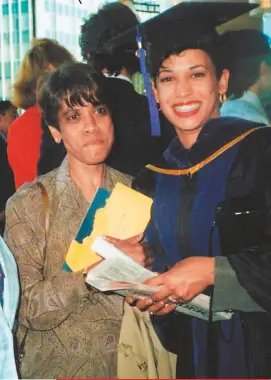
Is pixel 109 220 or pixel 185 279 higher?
pixel 109 220

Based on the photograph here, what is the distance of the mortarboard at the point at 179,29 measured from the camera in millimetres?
1456

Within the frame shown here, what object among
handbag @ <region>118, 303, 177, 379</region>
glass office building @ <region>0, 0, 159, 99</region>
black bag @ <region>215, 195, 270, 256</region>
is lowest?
handbag @ <region>118, 303, 177, 379</region>

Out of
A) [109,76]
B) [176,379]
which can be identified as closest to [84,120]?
[109,76]

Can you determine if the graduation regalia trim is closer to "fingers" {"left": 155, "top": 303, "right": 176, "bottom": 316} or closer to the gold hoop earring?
the gold hoop earring

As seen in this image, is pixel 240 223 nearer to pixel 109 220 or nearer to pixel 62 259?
pixel 109 220

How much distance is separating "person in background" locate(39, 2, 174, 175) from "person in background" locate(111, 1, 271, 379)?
0.07 m

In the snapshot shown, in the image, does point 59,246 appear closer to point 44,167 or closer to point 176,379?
point 44,167

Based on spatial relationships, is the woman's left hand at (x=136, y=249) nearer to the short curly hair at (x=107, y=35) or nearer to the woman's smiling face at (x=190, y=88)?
the woman's smiling face at (x=190, y=88)

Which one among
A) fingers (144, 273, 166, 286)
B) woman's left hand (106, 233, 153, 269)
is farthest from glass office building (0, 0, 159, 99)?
fingers (144, 273, 166, 286)

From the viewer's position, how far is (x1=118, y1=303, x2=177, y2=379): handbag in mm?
1509

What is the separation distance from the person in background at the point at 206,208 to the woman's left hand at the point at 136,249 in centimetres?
3

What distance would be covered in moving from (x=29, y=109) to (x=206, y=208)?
633mm

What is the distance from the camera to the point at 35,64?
5.42 feet

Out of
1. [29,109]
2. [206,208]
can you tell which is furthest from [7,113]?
[206,208]
